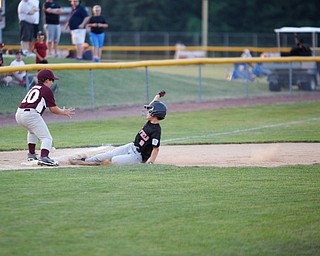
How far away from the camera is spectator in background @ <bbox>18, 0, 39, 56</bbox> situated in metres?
24.2

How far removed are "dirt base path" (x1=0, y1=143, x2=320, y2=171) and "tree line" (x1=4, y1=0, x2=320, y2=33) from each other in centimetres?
4191

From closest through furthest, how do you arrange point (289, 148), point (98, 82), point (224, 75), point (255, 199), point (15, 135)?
1. point (255, 199)
2. point (289, 148)
3. point (15, 135)
4. point (98, 82)
5. point (224, 75)

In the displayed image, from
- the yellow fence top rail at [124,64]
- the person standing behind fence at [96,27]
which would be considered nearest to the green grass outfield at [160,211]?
the yellow fence top rail at [124,64]

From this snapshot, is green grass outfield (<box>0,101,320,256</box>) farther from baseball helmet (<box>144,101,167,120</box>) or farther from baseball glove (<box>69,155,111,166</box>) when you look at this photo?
baseball helmet (<box>144,101,167,120</box>)

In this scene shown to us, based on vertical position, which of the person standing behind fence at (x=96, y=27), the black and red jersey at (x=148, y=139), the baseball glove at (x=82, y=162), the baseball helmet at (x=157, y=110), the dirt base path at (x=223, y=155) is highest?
the person standing behind fence at (x=96, y=27)

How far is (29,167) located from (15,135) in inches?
197

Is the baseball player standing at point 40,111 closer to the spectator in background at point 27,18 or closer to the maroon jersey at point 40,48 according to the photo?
the maroon jersey at point 40,48

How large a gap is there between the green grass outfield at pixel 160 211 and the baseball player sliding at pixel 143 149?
556mm

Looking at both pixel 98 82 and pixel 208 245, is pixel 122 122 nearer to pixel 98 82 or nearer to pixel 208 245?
pixel 98 82

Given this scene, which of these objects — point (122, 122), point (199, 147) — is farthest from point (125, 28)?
point (199, 147)

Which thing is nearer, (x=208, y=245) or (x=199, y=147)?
(x=208, y=245)

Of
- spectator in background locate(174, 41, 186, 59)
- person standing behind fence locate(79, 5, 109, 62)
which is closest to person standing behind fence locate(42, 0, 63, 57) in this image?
person standing behind fence locate(79, 5, 109, 62)

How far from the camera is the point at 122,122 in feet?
65.5

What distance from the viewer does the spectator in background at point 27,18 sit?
24.2 metres
